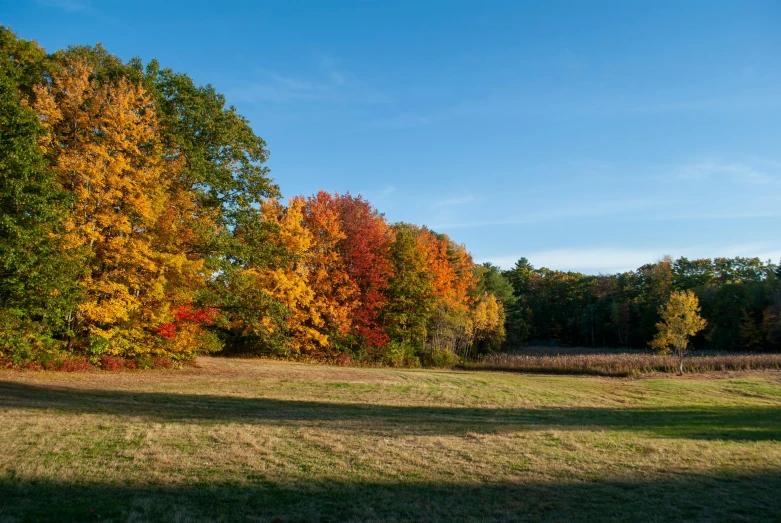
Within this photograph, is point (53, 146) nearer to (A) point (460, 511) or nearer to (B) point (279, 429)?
(B) point (279, 429)

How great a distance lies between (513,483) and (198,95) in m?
24.3

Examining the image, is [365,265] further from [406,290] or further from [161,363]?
[161,363]

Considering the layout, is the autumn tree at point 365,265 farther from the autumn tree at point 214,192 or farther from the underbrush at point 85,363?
the underbrush at point 85,363

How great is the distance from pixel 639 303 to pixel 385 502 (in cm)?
8548

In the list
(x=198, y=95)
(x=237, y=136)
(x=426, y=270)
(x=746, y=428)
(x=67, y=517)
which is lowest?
(x=746, y=428)

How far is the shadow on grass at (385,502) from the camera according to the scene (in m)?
5.54

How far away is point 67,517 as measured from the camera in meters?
5.20

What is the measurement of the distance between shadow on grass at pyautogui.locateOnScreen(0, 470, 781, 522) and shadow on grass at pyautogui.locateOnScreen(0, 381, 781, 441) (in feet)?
14.8

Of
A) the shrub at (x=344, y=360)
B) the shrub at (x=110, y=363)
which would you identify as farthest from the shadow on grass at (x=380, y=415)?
the shrub at (x=344, y=360)

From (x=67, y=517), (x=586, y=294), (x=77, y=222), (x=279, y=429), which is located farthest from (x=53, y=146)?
(x=586, y=294)

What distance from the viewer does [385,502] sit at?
627 centimetres

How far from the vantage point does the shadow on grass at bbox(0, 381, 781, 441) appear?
39.0 ft

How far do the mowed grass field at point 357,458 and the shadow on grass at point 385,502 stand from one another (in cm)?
3

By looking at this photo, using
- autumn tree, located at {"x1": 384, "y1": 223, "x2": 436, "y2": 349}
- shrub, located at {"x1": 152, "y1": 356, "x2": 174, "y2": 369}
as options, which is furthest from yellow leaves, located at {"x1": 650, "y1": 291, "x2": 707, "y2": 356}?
shrub, located at {"x1": 152, "y1": 356, "x2": 174, "y2": 369}
